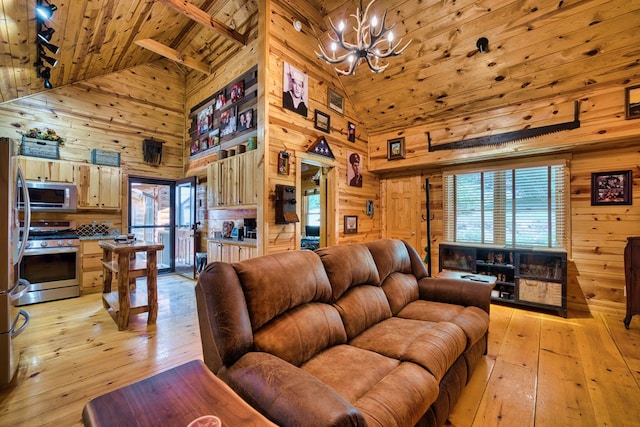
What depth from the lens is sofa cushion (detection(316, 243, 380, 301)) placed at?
1918 millimetres

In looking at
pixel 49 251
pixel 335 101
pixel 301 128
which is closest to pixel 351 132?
pixel 335 101

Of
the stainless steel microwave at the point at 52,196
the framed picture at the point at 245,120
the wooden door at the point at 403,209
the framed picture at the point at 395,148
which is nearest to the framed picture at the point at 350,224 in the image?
the wooden door at the point at 403,209

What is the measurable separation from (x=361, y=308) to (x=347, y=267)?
1.03 feet

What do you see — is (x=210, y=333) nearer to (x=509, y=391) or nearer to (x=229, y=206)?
(x=509, y=391)

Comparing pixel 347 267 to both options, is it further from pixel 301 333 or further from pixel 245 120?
pixel 245 120

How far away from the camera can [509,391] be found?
2002 mm

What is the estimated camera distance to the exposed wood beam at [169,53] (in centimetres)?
441

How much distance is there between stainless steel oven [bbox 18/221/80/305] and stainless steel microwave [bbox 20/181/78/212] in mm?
310

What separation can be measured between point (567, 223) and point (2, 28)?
6.71m

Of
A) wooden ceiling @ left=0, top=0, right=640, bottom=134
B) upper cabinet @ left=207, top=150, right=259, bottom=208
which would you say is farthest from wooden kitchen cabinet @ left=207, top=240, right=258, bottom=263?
wooden ceiling @ left=0, top=0, right=640, bottom=134

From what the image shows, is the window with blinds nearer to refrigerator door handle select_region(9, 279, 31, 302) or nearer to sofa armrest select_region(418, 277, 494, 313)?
sofa armrest select_region(418, 277, 494, 313)

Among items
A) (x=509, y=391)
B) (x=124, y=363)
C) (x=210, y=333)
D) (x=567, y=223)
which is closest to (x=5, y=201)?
(x=124, y=363)

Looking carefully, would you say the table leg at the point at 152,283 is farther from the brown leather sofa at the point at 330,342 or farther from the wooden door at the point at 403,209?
the wooden door at the point at 403,209

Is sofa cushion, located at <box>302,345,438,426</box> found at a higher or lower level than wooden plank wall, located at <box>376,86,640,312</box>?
lower
